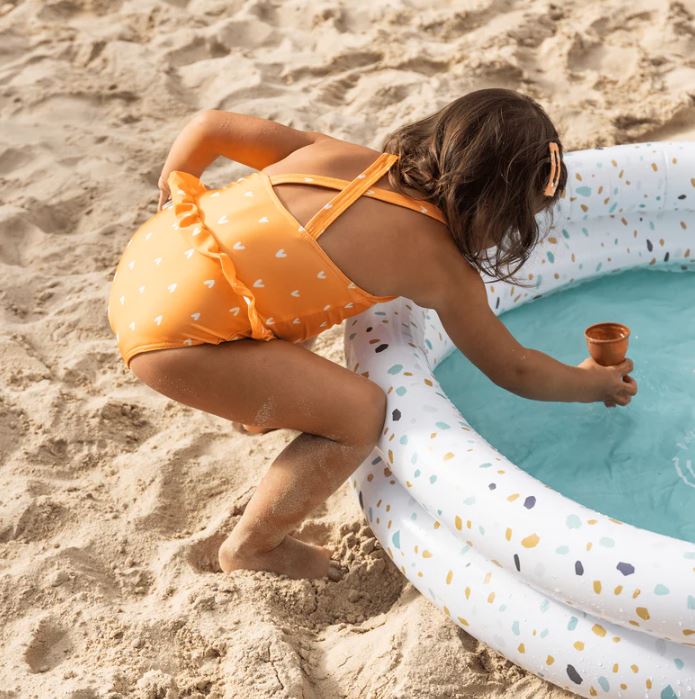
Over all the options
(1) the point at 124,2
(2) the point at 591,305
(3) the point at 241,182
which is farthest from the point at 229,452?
(1) the point at 124,2

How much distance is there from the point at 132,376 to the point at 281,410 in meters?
0.79

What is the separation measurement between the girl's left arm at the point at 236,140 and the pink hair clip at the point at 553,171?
511mm

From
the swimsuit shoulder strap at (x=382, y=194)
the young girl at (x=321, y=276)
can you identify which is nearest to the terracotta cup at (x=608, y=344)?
the young girl at (x=321, y=276)

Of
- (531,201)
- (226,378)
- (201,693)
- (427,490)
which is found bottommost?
(201,693)

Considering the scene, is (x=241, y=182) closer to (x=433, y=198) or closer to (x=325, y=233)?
(x=325, y=233)

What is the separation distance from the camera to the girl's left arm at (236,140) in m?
1.98

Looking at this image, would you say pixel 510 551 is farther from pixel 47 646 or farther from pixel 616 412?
pixel 47 646

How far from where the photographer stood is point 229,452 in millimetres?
2123

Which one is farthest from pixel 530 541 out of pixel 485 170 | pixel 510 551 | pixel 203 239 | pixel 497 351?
pixel 203 239

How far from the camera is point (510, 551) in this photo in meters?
1.48

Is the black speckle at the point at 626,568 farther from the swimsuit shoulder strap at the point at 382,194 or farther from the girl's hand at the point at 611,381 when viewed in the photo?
the swimsuit shoulder strap at the point at 382,194

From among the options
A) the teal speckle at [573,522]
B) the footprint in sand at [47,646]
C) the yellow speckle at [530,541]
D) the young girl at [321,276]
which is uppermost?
the young girl at [321,276]

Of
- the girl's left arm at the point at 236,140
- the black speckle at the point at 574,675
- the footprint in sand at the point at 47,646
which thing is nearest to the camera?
the black speckle at the point at 574,675

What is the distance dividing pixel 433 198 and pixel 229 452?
0.76 metres
